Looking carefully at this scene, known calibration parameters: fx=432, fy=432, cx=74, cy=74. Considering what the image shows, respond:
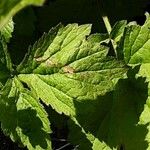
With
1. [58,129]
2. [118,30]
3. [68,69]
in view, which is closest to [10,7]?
[68,69]

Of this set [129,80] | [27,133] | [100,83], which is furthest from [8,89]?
[129,80]

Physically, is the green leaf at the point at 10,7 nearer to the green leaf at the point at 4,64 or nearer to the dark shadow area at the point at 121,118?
the green leaf at the point at 4,64

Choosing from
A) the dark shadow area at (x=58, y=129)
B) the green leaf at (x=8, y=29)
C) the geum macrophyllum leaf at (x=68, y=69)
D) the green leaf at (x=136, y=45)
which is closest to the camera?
the geum macrophyllum leaf at (x=68, y=69)

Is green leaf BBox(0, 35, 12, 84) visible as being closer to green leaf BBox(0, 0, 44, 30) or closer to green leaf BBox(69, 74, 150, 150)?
green leaf BBox(69, 74, 150, 150)

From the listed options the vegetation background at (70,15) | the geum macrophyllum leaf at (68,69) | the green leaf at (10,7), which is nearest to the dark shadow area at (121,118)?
the geum macrophyllum leaf at (68,69)

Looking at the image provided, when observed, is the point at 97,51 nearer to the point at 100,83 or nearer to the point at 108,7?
the point at 100,83
